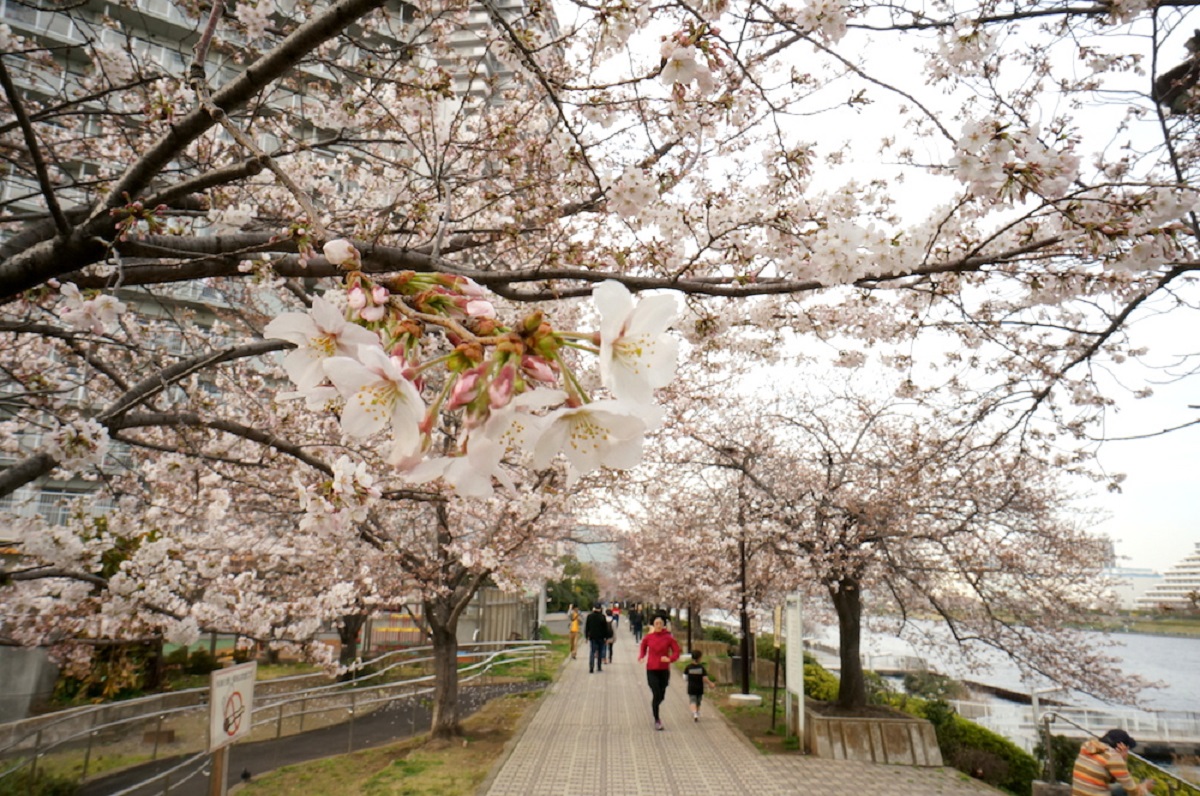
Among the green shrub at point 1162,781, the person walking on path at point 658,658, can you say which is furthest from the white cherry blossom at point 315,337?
the person walking on path at point 658,658

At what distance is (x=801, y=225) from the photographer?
3.78m

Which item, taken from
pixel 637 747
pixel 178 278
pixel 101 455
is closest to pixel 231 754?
pixel 637 747

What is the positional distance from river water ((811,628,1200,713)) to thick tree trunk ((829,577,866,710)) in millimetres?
3013

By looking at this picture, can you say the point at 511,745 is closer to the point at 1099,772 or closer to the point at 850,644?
the point at 850,644

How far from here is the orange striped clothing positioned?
17.6 ft

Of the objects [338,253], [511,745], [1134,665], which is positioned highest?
[338,253]

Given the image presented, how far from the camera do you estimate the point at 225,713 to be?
434 centimetres

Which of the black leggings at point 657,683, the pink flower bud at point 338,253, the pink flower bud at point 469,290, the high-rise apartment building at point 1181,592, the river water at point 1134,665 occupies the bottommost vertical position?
the river water at point 1134,665

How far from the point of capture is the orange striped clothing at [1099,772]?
536cm

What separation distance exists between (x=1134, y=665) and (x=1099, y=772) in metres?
32.5

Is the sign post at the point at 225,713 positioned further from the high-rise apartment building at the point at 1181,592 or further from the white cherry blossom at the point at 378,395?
the high-rise apartment building at the point at 1181,592

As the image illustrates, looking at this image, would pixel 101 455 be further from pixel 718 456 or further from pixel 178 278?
pixel 718 456

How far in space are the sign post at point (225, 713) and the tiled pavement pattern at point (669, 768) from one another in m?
2.88

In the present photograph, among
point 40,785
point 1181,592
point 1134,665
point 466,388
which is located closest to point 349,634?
point 40,785
